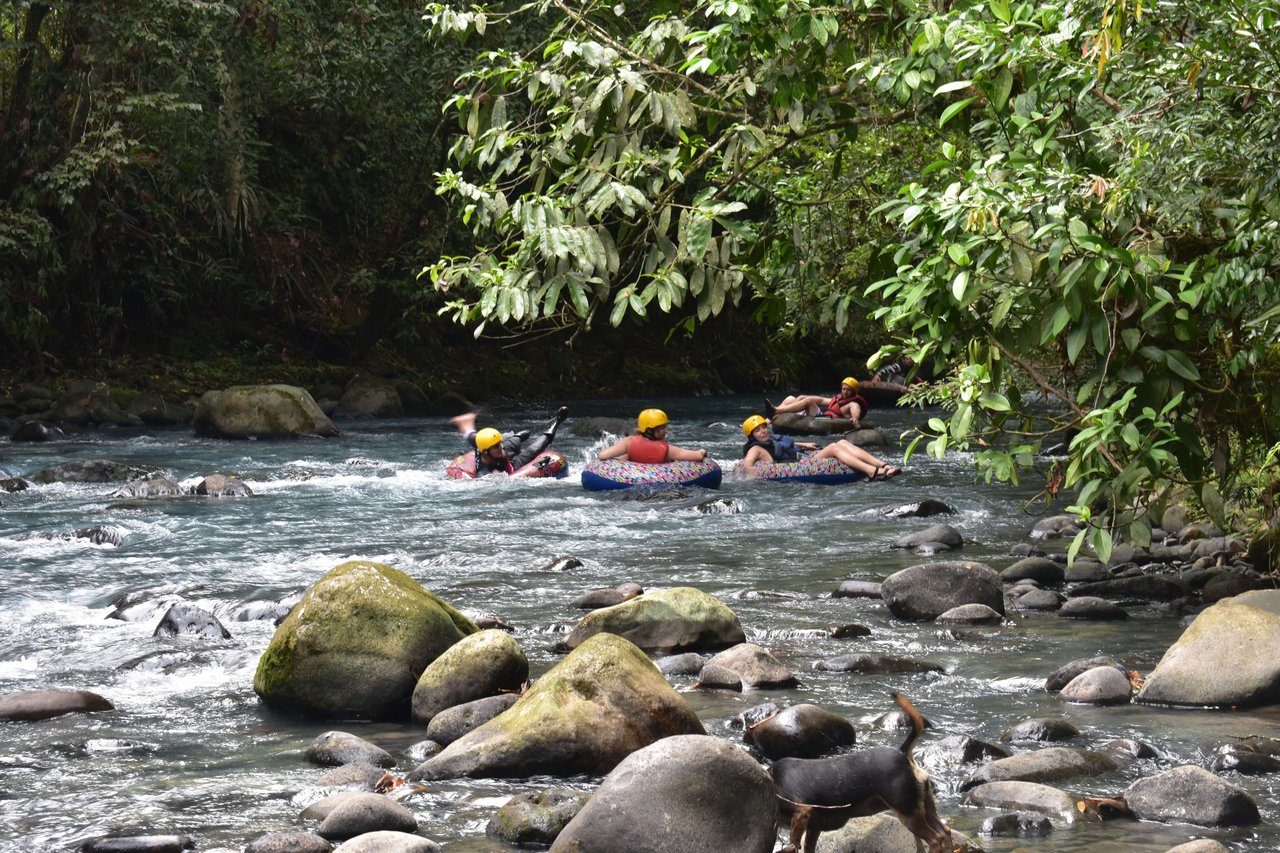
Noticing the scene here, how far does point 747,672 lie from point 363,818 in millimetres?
2331

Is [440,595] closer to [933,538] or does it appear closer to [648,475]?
[933,538]

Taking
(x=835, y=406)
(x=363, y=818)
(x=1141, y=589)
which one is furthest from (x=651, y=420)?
(x=363, y=818)

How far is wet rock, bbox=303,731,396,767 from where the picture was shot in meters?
5.07

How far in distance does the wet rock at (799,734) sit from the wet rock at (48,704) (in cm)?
287

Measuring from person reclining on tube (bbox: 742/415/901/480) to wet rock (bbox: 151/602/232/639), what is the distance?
316 inches

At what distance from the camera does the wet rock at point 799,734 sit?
4965 millimetres

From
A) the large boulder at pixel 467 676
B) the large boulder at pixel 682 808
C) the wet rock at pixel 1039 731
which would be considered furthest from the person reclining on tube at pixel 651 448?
the large boulder at pixel 682 808

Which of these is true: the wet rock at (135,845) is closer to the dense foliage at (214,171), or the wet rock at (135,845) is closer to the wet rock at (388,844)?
the wet rock at (388,844)

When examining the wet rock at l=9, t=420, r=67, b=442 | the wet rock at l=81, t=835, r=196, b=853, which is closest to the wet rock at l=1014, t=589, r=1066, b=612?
the wet rock at l=81, t=835, r=196, b=853

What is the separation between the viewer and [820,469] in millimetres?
14453

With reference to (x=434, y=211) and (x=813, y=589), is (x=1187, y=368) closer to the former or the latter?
(x=813, y=589)

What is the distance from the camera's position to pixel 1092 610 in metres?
7.48

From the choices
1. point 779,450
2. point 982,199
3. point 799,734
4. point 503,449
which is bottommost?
point 799,734

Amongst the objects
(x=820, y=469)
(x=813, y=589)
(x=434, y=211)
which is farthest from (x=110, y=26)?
(x=813, y=589)
